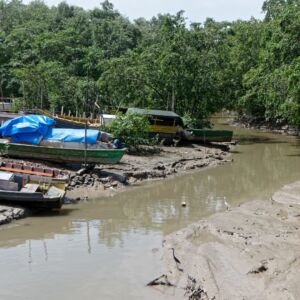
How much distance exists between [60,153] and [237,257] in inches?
469

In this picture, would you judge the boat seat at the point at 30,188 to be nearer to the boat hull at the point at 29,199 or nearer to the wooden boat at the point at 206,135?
the boat hull at the point at 29,199

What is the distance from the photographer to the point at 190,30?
38906 millimetres

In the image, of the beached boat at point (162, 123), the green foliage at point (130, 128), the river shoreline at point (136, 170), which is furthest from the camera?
the beached boat at point (162, 123)

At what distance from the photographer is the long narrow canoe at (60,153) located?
2194cm

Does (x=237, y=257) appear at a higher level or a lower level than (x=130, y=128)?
lower

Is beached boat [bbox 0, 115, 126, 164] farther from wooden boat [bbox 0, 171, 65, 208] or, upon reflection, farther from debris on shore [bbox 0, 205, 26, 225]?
debris on shore [bbox 0, 205, 26, 225]

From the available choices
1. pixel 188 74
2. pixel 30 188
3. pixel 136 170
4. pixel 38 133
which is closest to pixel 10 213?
pixel 30 188

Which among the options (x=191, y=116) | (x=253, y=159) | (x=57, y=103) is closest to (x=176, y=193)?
(x=253, y=159)

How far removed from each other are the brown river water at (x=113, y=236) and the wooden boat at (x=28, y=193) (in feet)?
1.67

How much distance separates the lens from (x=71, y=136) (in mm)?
22625

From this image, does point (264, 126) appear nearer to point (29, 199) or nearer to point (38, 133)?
point (38, 133)

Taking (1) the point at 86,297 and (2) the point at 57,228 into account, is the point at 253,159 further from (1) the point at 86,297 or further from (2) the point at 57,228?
(1) the point at 86,297

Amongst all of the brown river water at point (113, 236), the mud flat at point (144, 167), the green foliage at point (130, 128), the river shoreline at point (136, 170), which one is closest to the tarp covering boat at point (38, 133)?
the river shoreline at point (136, 170)

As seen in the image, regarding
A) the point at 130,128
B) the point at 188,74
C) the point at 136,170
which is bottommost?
the point at 136,170
